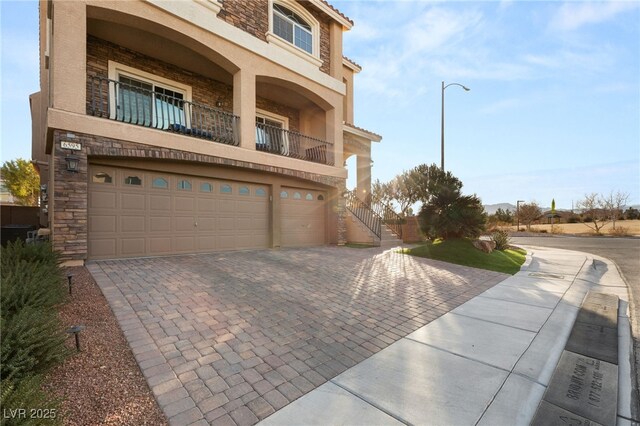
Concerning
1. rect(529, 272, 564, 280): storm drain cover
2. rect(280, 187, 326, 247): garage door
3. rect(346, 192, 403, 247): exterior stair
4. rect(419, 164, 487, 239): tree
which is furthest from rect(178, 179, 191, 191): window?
rect(529, 272, 564, 280): storm drain cover

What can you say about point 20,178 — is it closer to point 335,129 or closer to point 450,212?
point 335,129

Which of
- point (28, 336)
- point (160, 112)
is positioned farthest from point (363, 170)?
point (28, 336)

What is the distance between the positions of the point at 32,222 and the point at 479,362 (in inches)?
741

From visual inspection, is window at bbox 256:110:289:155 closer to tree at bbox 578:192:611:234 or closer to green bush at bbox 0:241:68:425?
green bush at bbox 0:241:68:425

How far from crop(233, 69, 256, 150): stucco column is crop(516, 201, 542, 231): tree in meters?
30.5

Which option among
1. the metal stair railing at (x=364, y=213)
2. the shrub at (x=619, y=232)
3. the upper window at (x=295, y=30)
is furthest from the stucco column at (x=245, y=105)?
the shrub at (x=619, y=232)

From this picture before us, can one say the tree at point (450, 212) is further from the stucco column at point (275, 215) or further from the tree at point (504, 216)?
the tree at point (504, 216)

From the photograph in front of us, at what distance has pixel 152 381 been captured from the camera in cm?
274

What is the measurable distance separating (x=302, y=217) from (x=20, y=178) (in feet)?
83.9

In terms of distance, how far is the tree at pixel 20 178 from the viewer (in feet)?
Result: 74.7

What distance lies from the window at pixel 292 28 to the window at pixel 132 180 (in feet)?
25.3

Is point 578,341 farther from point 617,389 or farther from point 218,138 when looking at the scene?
point 218,138

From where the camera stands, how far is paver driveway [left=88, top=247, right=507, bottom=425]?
2699 mm

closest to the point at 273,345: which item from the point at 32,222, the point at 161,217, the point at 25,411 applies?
the point at 25,411
